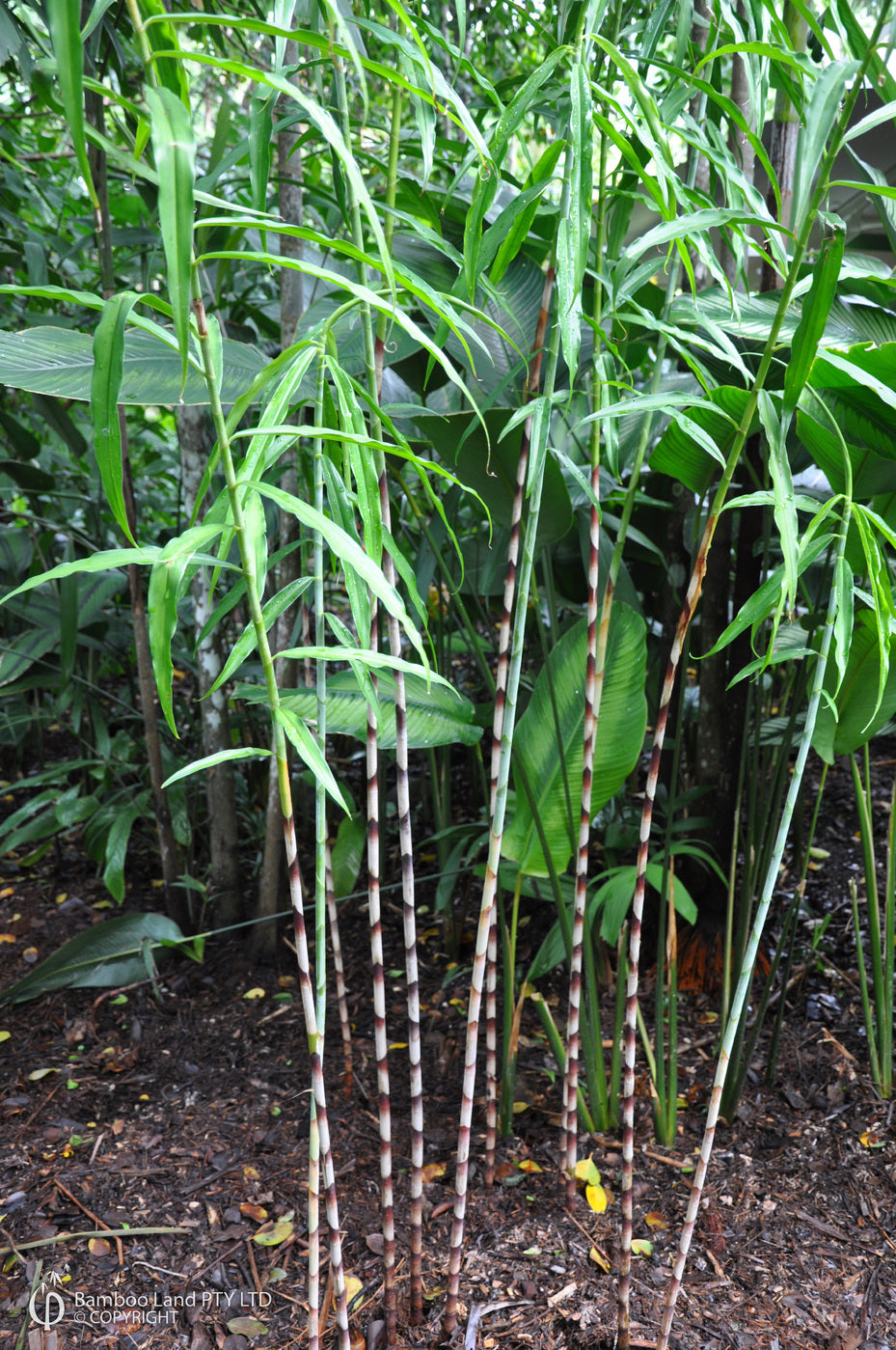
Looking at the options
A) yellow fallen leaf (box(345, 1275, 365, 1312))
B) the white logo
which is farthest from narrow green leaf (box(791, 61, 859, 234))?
the white logo

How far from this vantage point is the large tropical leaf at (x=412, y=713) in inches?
40.5

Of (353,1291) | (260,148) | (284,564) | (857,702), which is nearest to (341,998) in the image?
(353,1291)

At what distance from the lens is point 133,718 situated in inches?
83.7

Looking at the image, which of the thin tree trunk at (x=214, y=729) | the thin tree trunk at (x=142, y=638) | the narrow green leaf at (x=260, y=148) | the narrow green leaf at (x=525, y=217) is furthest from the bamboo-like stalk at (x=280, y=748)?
the thin tree trunk at (x=214, y=729)

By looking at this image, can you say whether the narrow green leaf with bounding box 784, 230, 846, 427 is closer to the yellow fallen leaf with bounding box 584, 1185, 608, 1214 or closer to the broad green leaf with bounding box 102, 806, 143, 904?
the yellow fallen leaf with bounding box 584, 1185, 608, 1214

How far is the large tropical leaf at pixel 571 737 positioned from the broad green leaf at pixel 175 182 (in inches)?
28.3

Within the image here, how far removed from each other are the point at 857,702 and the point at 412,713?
Answer: 558mm

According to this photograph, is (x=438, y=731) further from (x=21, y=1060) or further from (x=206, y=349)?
(x=21, y=1060)

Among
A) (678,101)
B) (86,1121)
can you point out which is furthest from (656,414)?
(86,1121)

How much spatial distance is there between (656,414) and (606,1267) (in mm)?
1058

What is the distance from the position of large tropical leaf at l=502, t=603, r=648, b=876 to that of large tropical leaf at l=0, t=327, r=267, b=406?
0.51 meters

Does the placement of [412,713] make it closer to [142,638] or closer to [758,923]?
[758,923]

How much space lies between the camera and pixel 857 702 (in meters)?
1.09

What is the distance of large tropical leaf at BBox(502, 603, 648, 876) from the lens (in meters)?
1.09
